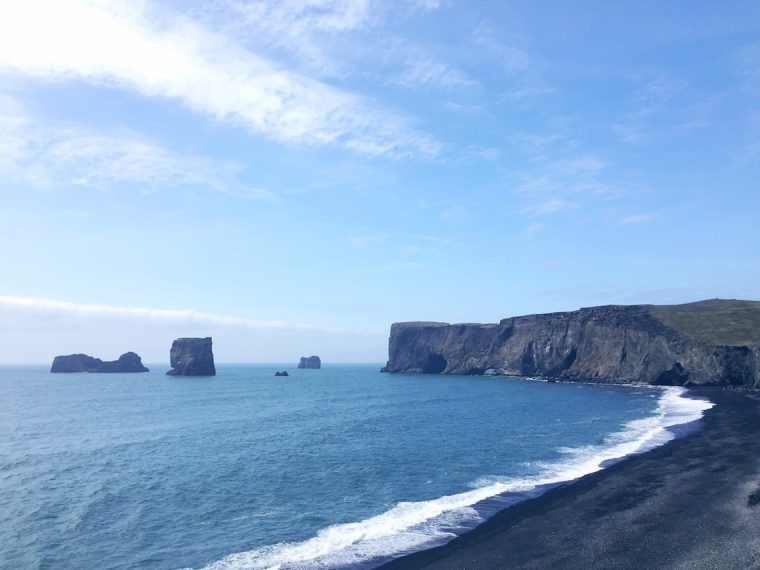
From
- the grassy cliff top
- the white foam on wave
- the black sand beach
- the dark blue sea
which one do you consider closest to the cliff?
the grassy cliff top

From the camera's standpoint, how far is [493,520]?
34250 millimetres

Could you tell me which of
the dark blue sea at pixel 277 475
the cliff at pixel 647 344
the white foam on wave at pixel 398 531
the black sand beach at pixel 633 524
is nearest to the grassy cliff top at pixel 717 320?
the cliff at pixel 647 344

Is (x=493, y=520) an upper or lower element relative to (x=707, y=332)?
lower

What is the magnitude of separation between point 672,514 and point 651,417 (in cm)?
5332

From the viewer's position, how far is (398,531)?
32.7m

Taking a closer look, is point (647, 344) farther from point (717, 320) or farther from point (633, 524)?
point (633, 524)

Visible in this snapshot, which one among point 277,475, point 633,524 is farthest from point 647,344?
point 277,475

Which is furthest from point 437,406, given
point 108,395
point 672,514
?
point 108,395

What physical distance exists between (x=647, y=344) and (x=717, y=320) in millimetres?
18396

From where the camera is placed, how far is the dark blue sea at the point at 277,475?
3072 cm

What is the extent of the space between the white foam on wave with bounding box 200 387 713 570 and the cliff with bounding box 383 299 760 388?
92.2 meters

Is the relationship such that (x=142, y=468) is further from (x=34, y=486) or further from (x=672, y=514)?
(x=672, y=514)

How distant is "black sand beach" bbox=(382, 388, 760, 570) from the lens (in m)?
27.0

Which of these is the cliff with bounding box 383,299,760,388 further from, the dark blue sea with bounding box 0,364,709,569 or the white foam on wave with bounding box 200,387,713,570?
the white foam on wave with bounding box 200,387,713,570
